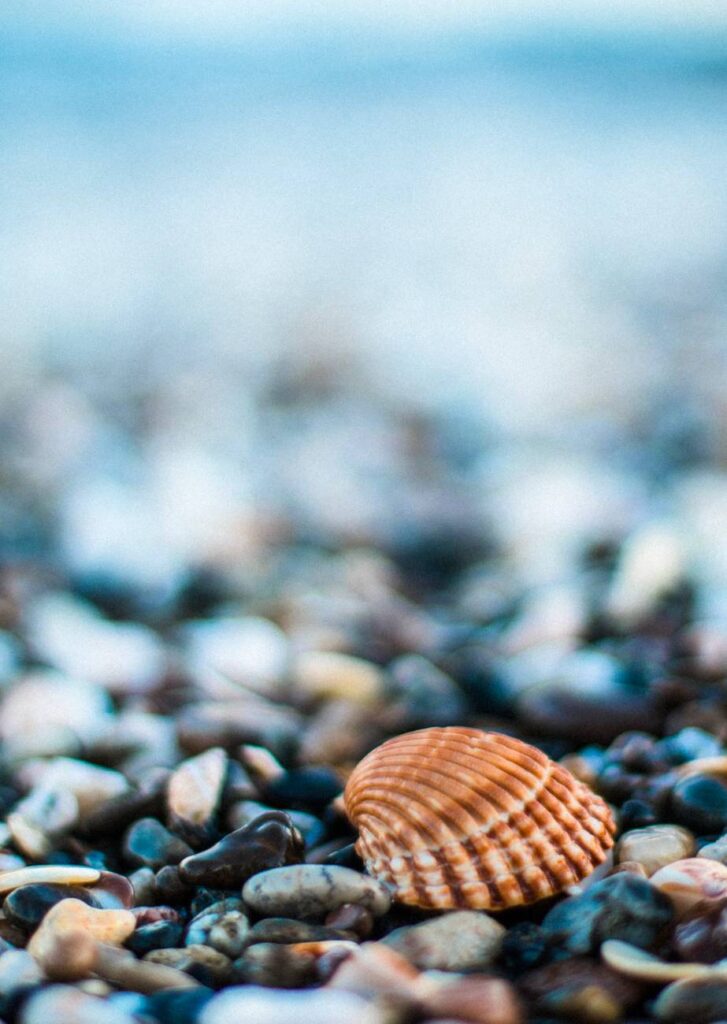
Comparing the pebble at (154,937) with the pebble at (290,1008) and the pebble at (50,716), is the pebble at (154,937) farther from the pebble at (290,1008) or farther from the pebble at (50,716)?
the pebble at (50,716)

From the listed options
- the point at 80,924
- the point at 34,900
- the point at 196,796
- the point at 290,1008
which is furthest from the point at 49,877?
the point at 290,1008

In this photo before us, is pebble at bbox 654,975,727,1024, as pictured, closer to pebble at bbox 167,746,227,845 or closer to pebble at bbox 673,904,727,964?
pebble at bbox 673,904,727,964

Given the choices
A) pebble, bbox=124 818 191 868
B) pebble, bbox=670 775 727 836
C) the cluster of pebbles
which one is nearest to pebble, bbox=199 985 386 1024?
the cluster of pebbles

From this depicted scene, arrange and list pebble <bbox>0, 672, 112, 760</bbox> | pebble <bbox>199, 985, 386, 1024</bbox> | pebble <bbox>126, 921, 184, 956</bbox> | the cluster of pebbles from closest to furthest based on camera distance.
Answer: pebble <bbox>199, 985, 386, 1024</bbox>
the cluster of pebbles
pebble <bbox>126, 921, 184, 956</bbox>
pebble <bbox>0, 672, 112, 760</bbox>

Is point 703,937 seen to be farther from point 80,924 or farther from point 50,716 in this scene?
point 50,716

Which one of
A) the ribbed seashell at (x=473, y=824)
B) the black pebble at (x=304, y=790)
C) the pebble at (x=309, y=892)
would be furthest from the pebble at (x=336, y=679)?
the pebble at (x=309, y=892)

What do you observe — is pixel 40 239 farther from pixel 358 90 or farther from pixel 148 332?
pixel 358 90
